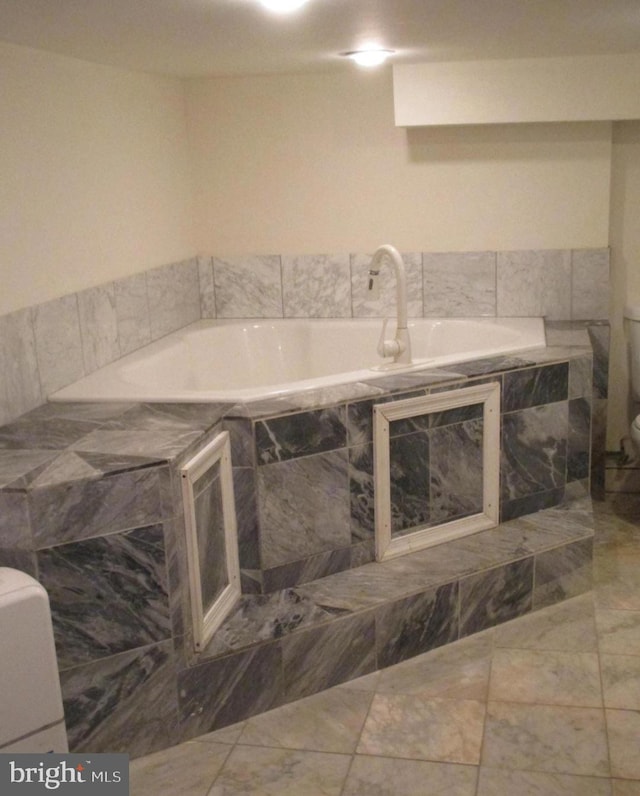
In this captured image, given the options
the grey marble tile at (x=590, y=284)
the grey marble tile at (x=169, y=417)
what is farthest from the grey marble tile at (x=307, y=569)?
the grey marble tile at (x=590, y=284)

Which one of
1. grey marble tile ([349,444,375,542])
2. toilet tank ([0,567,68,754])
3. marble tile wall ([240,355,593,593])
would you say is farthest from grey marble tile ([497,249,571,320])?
toilet tank ([0,567,68,754])

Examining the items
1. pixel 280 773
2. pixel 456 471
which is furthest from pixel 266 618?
pixel 456 471

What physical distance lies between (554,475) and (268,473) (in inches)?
44.7

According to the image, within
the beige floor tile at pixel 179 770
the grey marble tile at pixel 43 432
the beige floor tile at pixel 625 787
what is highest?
the grey marble tile at pixel 43 432

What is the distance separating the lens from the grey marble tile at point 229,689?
2354 millimetres

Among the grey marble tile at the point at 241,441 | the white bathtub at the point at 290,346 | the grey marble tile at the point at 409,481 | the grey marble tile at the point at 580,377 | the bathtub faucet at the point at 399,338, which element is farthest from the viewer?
the white bathtub at the point at 290,346

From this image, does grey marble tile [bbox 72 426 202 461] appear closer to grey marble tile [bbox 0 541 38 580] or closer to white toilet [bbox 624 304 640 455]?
grey marble tile [bbox 0 541 38 580]

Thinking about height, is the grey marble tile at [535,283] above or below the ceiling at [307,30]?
below

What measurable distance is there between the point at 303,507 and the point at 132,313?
4.02ft

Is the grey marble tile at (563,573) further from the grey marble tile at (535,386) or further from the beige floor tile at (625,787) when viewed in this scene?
the beige floor tile at (625,787)

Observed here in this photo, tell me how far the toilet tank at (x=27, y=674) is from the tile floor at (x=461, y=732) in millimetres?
434

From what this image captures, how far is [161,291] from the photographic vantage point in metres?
3.84

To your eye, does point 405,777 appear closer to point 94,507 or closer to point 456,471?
point 94,507

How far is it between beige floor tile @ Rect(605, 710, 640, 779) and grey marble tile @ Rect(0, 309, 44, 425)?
1.78 metres
